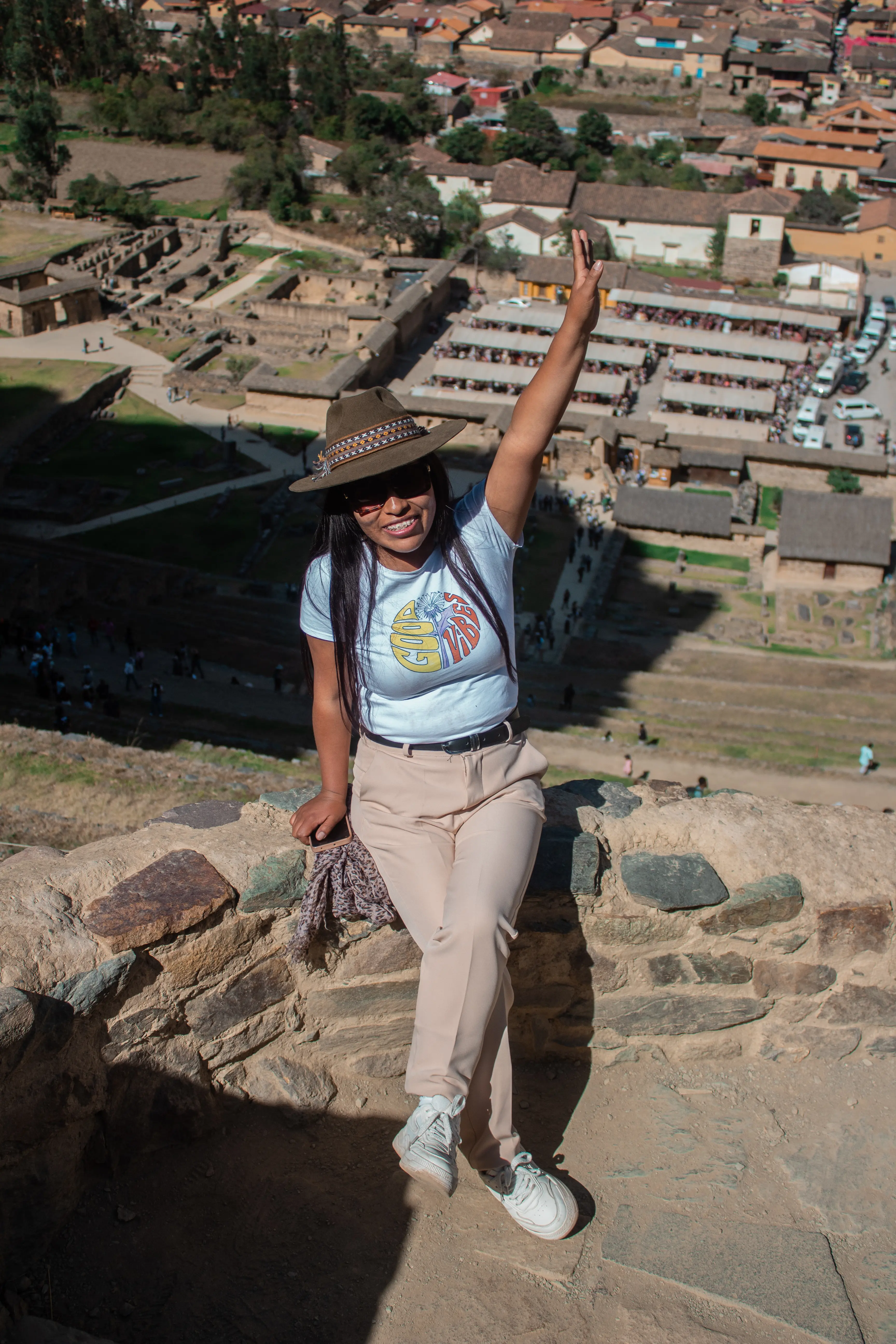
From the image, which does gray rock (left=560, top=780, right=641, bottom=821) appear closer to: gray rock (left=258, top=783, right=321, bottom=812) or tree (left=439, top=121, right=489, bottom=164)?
gray rock (left=258, top=783, right=321, bottom=812)

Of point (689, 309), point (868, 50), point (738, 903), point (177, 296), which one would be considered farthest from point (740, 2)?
point (738, 903)

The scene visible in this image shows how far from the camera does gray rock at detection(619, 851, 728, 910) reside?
4867 millimetres

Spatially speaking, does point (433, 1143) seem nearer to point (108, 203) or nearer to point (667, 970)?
point (667, 970)

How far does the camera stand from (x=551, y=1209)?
14.0 ft

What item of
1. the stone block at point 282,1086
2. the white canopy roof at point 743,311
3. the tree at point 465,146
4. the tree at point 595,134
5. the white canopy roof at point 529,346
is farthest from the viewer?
the tree at point 595,134

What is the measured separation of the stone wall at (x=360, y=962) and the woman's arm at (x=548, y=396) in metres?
1.53

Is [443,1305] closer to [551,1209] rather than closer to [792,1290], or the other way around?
[551,1209]

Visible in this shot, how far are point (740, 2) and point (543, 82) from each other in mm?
24356

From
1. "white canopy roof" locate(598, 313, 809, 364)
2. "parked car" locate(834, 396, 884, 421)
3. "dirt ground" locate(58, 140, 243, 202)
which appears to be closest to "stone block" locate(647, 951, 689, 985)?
"parked car" locate(834, 396, 884, 421)

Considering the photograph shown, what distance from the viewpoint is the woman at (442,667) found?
168 inches

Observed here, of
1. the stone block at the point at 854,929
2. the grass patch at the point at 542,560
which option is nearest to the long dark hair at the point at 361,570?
the stone block at the point at 854,929

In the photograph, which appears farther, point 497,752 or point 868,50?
point 868,50

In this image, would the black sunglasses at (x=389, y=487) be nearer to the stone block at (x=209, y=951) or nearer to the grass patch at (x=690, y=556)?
the stone block at (x=209, y=951)

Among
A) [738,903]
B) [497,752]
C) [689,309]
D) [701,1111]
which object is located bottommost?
[689,309]
